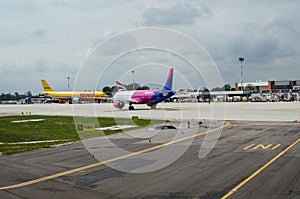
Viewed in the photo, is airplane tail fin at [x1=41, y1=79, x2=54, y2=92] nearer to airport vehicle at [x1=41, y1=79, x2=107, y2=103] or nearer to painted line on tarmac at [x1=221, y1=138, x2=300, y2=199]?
airport vehicle at [x1=41, y1=79, x2=107, y2=103]

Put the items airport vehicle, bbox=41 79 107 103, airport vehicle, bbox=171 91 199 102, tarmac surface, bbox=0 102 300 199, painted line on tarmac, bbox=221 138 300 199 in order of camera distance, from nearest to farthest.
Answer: painted line on tarmac, bbox=221 138 300 199 < tarmac surface, bbox=0 102 300 199 < airport vehicle, bbox=171 91 199 102 < airport vehicle, bbox=41 79 107 103

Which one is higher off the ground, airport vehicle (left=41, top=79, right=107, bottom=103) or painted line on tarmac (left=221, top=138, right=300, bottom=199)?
airport vehicle (left=41, top=79, right=107, bottom=103)

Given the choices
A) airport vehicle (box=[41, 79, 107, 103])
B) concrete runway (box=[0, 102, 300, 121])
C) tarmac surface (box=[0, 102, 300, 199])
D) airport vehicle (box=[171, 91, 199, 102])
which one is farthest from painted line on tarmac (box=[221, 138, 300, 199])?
Answer: airport vehicle (box=[41, 79, 107, 103])

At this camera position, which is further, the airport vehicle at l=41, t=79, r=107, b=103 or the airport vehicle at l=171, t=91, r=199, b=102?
the airport vehicle at l=41, t=79, r=107, b=103

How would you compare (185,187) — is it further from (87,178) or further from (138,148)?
(138,148)

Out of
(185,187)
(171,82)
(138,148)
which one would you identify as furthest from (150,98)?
(185,187)

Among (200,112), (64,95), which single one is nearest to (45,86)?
(64,95)

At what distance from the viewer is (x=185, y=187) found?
12.1m

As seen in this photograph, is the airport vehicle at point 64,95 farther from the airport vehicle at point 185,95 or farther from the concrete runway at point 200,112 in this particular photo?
the concrete runway at point 200,112

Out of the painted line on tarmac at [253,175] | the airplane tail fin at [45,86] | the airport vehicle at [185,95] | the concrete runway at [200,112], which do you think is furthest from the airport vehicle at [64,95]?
the painted line on tarmac at [253,175]

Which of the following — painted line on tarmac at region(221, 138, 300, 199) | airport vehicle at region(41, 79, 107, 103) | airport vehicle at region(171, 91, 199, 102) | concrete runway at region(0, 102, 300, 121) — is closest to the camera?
painted line on tarmac at region(221, 138, 300, 199)

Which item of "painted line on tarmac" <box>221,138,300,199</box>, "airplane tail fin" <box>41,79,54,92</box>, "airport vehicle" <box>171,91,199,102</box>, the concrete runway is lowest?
"painted line on tarmac" <box>221,138,300,199</box>

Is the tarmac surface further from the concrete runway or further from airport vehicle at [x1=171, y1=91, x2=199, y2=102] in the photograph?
airport vehicle at [x1=171, y1=91, x2=199, y2=102]

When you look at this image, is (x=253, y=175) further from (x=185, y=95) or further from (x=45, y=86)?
(x=45, y=86)
